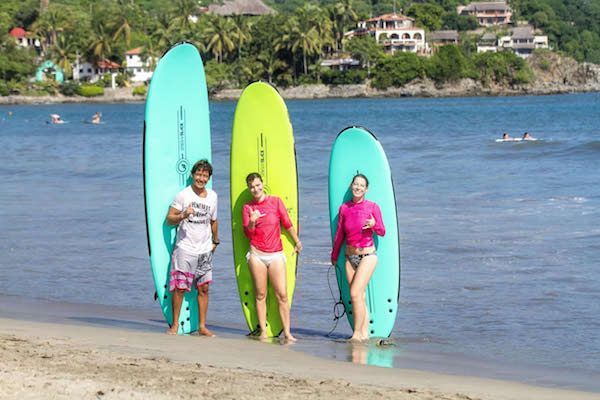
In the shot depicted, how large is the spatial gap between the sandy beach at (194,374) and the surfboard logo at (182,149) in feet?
4.57

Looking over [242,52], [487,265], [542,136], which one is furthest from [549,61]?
[487,265]

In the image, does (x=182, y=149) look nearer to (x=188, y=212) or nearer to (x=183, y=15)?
(x=188, y=212)

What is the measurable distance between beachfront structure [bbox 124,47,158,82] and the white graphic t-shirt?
9722 centimetres

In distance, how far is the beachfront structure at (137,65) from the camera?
104 metres

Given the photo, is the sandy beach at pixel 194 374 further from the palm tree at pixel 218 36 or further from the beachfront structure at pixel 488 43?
the beachfront structure at pixel 488 43

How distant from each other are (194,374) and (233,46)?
10300cm

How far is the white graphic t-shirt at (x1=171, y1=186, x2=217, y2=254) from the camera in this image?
754 cm

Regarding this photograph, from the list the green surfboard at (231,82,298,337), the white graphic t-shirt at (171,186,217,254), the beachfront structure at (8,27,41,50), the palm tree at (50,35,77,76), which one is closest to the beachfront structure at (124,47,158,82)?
the palm tree at (50,35,77,76)

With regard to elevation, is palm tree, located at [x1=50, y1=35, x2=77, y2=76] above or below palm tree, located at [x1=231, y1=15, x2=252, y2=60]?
below

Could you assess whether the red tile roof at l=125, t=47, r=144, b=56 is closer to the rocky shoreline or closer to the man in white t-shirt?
the rocky shoreline

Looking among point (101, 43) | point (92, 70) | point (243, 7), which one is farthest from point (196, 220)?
point (243, 7)

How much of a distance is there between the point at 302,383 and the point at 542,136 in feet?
118

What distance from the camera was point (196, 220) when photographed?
755 cm

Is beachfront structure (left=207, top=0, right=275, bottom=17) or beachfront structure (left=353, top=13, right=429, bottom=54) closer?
beachfront structure (left=353, top=13, right=429, bottom=54)
